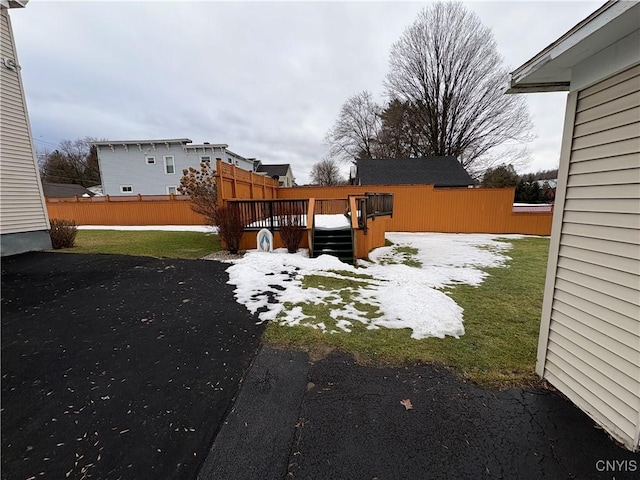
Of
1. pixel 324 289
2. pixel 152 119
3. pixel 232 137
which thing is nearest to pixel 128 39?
pixel 324 289

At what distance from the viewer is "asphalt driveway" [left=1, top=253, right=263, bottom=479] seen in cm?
163

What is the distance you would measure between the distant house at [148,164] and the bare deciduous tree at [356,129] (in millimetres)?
14314

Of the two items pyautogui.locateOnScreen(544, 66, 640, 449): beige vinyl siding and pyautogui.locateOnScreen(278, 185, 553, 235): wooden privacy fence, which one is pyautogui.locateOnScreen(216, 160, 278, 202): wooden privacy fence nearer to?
pyautogui.locateOnScreen(278, 185, 553, 235): wooden privacy fence

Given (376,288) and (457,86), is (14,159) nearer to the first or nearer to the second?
(376,288)

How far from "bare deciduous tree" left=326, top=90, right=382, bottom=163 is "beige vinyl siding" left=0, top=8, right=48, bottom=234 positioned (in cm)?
2604

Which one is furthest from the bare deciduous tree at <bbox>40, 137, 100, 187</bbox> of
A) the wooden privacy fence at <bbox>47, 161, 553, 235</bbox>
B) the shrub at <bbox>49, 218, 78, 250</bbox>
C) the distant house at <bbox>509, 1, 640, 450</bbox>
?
the distant house at <bbox>509, 1, 640, 450</bbox>

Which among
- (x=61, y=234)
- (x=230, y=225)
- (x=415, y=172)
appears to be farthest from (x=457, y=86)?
(x=61, y=234)

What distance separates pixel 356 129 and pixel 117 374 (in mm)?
30753

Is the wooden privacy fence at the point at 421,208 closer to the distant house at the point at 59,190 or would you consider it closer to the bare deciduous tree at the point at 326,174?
the distant house at the point at 59,190

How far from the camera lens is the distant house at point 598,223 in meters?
1.62

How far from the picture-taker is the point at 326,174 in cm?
4459

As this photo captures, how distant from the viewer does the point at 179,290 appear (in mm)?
4602

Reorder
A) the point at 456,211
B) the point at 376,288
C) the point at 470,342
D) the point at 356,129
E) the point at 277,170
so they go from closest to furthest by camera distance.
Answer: the point at 470,342, the point at 376,288, the point at 456,211, the point at 356,129, the point at 277,170

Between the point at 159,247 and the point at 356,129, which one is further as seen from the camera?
the point at 356,129
